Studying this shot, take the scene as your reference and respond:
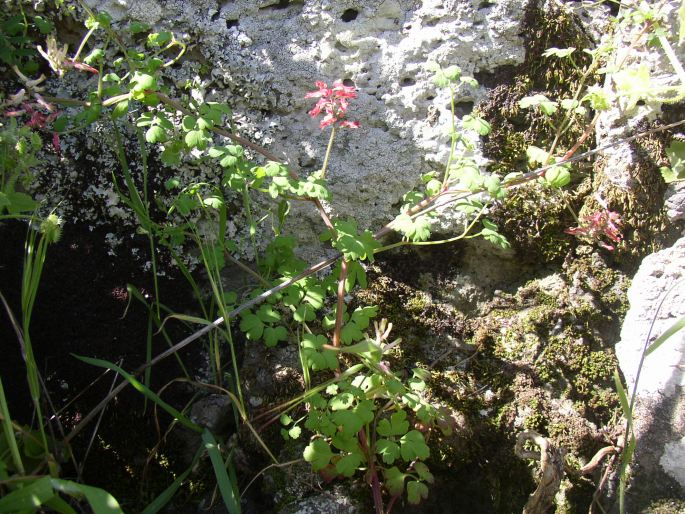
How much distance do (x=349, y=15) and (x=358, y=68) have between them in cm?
19

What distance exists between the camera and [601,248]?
201 centimetres

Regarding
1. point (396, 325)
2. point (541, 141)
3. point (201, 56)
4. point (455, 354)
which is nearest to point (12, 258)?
point (201, 56)

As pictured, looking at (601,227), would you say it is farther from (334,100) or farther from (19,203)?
(19,203)

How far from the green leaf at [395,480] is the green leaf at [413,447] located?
0.23 feet

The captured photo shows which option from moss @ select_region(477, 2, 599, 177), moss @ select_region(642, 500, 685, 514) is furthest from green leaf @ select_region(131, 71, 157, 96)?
moss @ select_region(642, 500, 685, 514)

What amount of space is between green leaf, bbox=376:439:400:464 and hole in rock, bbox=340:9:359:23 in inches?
54.1

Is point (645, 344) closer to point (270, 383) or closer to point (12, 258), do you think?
point (270, 383)

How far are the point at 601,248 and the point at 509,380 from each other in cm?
54

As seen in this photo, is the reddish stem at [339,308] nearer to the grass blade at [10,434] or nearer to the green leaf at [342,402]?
the green leaf at [342,402]

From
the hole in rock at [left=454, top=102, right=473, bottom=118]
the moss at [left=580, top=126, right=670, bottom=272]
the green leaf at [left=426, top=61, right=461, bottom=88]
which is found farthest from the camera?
the hole in rock at [left=454, top=102, right=473, bottom=118]

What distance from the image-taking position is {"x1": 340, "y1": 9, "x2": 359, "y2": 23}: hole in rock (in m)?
2.06

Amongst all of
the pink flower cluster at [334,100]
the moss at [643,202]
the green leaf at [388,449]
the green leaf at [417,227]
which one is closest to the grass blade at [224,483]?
the green leaf at [388,449]

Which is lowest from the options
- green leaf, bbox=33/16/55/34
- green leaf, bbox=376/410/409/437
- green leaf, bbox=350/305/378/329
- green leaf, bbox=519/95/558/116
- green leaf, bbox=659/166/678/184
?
green leaf, bbox=376/410/409/437

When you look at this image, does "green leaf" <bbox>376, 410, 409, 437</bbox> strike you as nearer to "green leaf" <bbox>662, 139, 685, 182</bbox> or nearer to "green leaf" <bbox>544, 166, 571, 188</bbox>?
"green leaf" <bbox>544, 166, 571, 188</bbox>
